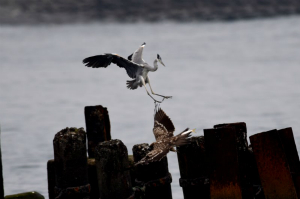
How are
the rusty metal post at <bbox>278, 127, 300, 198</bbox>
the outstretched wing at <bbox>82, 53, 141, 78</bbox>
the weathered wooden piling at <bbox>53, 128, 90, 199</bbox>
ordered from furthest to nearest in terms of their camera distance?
the outstretched wing at <bbox>82, 53, 141, 78</bbox> → the weathered wooden piling at <bbox>53, 128, 90, 199</bbox> → the rusty metal post at <bbox>278, 127, 300, 198</bbox>

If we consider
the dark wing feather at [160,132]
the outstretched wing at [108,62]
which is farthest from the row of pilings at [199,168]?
the outstretched wing at [108,62]

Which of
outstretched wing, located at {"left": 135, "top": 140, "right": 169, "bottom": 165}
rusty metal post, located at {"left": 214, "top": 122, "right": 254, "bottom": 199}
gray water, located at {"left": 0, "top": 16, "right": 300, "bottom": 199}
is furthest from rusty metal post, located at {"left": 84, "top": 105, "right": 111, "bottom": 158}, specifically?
gray water, located at {"left": 0, "top": 16, "right": 300, "bottom": 199}

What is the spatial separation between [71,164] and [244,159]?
63.0 inches

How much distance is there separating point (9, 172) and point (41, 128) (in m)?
5.27

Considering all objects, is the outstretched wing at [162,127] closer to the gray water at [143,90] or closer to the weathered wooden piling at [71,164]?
the weathered wooden piling at [71,164]

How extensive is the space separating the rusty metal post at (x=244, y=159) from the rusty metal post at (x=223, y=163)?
0.20m

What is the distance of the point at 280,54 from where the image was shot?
119 feet

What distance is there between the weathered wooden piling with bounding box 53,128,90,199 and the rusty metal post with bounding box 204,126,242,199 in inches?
48.7

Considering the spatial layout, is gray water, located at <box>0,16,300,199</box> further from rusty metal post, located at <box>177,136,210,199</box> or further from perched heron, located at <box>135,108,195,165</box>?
perched heron, located at <box>135,108,195,165</box>

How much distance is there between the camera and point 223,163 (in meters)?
5.68

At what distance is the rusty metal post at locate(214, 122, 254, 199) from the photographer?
19.4ft

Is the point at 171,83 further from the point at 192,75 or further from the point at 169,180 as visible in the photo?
the point at 169,180

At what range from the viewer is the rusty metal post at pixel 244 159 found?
233 inches

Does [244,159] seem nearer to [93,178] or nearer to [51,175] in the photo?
[93,178]
